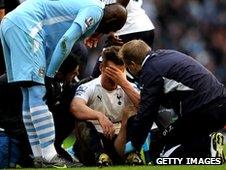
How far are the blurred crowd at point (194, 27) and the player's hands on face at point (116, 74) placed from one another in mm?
8755

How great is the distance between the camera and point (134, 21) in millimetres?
11289

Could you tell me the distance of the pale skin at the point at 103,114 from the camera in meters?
9.77

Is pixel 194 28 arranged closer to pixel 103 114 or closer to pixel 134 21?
pixel 134 21

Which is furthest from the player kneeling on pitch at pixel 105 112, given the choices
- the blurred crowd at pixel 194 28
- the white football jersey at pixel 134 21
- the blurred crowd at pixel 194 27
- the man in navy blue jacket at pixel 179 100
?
the blurred crowd at pixel 194 27

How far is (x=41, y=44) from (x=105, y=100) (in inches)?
39.7

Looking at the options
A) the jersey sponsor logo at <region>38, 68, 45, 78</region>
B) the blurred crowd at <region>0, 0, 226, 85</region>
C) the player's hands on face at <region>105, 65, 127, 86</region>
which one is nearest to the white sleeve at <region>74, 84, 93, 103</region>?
the player's hands on face at <region>105, 65, 127, 86</region>

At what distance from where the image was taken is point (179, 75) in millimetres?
9242

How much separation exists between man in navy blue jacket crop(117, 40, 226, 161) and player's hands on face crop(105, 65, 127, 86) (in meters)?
0.32

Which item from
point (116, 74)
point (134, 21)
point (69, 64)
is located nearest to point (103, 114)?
point (116, 74)

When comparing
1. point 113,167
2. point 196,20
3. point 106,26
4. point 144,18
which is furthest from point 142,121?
point 196,20

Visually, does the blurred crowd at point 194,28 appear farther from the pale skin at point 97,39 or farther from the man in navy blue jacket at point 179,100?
the man in navy blue jacket at point 179,100

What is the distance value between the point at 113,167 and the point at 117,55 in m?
1.26

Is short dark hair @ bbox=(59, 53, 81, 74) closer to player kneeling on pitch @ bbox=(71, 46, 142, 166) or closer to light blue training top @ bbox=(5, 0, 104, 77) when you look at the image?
player kneeling on pitch @ bbox=(71, 46, 142, 166)

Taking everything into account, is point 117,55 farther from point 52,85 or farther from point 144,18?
point 144,18
